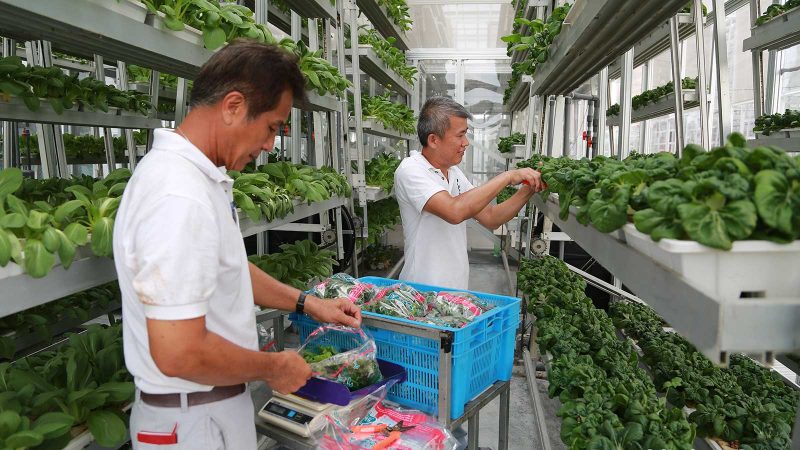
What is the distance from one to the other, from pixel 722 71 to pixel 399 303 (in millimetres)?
1349

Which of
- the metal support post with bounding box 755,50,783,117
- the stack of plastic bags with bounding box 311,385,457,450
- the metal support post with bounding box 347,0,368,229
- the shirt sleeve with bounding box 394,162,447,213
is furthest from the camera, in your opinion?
the metal support post with bounding box 347,0,368,229

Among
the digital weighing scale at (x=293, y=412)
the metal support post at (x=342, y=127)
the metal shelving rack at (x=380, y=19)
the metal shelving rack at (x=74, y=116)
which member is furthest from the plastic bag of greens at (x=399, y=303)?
the metal shelving rack at (x=380, y=19)

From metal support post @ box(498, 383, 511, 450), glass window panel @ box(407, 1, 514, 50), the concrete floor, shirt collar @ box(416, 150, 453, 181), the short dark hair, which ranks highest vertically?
glass window panel @ box(407, 1, 514, 50)

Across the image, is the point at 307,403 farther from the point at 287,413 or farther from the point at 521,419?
the point at 521,419

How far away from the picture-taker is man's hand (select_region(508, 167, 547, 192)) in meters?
2.49

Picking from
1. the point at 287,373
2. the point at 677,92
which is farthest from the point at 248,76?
the point at 677,92

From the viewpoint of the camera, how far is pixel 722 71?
5.82 feet

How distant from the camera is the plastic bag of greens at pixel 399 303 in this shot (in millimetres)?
1822

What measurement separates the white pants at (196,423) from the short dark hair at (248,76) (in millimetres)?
763

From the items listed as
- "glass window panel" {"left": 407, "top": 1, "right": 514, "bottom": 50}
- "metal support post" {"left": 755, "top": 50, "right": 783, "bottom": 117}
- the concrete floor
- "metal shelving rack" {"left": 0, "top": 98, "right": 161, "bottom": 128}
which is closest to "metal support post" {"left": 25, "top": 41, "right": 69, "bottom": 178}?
"metal shelving rack" {"left": 0, "top": 98, "right": 161, "bottom": 128}

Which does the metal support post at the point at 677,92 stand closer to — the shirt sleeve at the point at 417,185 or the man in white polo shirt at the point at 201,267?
the shirt sleeve at the point at 417,185

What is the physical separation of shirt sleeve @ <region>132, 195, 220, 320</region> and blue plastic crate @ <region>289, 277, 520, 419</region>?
2.49 feet

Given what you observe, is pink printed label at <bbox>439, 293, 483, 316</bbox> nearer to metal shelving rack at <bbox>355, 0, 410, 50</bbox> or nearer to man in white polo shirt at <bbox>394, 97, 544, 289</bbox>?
man in white polo shirt at <bbox>394, 97, 544, 289</bbox>

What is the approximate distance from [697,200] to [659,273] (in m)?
0.15
